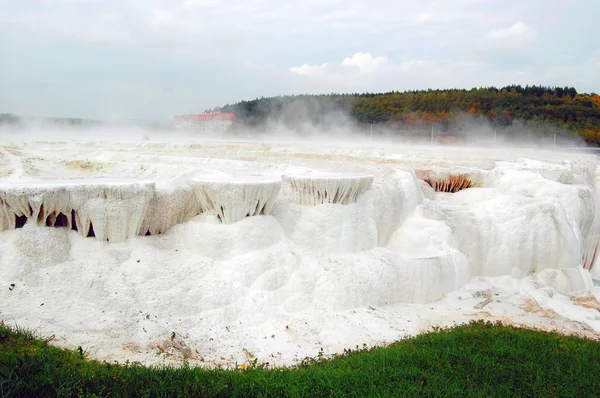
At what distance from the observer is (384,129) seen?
30.9 meters

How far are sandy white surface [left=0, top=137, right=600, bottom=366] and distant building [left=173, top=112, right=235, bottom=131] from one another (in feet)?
101

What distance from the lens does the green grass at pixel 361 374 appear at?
10.5 feet

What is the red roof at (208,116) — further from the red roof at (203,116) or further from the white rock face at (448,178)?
the white rock face at (448,178)

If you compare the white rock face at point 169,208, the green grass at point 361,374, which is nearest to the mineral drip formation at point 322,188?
the white rock face at point 169,208

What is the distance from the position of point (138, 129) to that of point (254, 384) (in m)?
34.7

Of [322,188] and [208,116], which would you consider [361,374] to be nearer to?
[322,188]

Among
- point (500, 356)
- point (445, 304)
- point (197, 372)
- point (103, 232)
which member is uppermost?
point (103, 232)

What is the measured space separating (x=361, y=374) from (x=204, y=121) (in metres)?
39.7

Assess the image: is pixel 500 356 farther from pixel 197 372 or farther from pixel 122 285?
pixel 122 285

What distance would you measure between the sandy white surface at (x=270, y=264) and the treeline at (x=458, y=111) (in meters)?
19.6

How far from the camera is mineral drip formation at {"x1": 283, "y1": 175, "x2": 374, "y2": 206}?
7617 mm

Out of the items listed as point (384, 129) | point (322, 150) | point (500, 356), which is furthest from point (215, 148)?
point (384, 129)

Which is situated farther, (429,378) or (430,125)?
(430,125)

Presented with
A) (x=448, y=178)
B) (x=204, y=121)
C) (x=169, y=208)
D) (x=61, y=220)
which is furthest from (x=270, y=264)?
(x=204, y=121)
